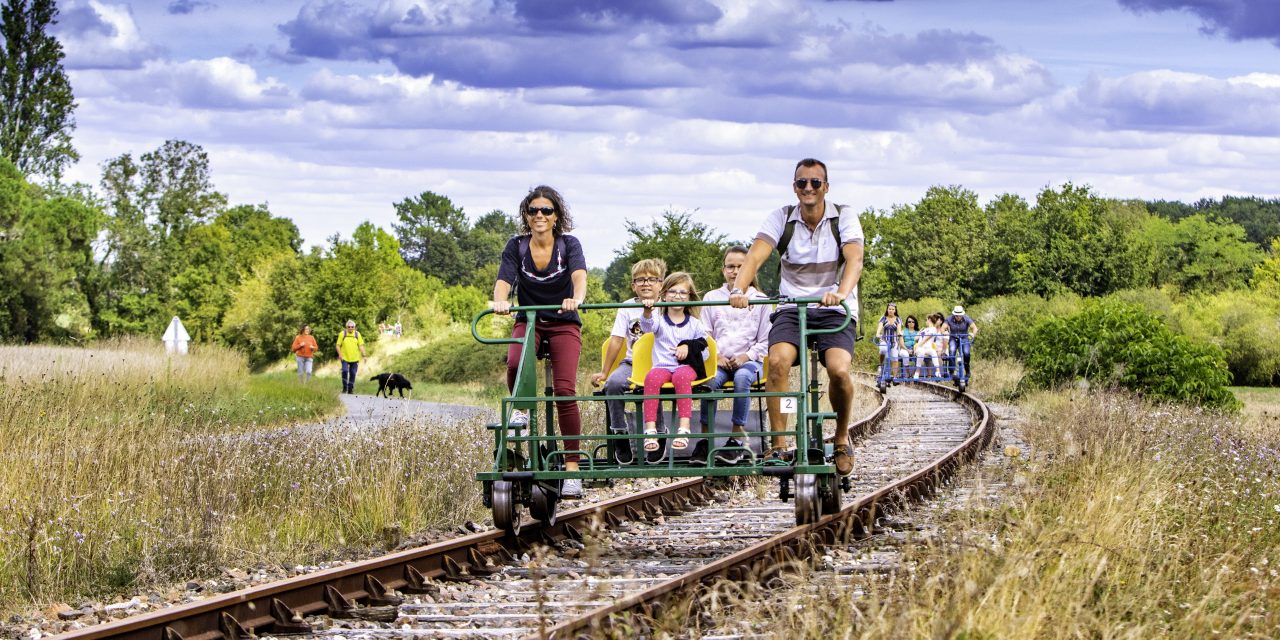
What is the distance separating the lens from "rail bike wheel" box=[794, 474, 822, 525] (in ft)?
25.6

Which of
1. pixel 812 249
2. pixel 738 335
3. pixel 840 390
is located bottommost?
pixel 840 390

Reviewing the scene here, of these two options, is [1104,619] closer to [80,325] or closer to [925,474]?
[925,474]

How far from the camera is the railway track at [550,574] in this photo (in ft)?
19.6

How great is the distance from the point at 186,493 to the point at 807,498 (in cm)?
394

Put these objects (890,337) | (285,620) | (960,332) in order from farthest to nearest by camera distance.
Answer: (890,337) → (960,332) → (285,620)

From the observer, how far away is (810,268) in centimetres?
854

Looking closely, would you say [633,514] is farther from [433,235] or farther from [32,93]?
[433,235]

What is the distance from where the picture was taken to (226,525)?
334 inches

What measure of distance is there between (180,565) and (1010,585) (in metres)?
4.57

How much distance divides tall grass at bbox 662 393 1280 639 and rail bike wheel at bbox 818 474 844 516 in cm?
53

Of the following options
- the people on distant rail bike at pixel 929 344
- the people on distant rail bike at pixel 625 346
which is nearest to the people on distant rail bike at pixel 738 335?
the people on distant rail bike at pixel 625 346

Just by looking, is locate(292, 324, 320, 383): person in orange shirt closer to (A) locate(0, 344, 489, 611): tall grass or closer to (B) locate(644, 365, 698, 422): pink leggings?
(A) locate(0, 344, 489, 611): tall grass

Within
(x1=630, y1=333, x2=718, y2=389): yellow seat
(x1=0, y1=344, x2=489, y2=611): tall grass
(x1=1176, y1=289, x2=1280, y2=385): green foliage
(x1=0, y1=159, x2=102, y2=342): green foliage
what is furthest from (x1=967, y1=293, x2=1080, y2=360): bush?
(x1=0, y1=159, x2=102, y2=342): green foliage

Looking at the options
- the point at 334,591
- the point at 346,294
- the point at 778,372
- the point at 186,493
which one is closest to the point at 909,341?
the point at 778,372
